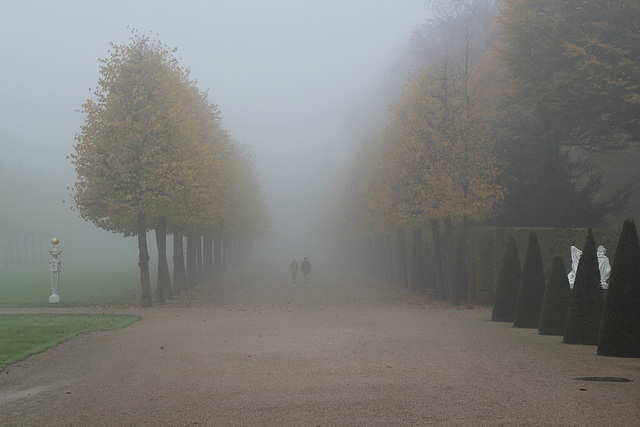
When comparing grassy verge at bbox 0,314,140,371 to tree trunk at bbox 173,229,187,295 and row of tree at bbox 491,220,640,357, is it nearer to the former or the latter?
row of tree at bbox 491,220,640,357

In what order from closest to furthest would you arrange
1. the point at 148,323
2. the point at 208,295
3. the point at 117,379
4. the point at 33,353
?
the point at 117,379, the point at 33,353, the point at 148,323, the point at 208,295

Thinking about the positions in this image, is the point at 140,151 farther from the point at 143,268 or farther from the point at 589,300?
the point at 589,300

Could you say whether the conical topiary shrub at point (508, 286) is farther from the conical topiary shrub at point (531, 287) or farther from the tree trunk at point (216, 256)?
the tree trunk at point (216, 256)

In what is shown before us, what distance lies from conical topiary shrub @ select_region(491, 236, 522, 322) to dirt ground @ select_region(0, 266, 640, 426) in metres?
1.69

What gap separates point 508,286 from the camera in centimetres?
2209

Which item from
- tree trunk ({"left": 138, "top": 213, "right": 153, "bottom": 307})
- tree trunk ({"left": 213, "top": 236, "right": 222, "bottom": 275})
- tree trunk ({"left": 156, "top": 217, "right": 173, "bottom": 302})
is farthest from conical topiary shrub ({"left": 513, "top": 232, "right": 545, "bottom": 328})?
tree trunk ({"left": 213, "top": 236, "right": 222, "bottom": 275})

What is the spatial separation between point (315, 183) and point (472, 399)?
171606mm

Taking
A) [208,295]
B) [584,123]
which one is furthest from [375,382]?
[208,295]

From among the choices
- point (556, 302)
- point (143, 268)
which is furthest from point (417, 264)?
point (556, 302)

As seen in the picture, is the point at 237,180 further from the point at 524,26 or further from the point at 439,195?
the point at 524,26

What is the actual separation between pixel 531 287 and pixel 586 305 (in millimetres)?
4520

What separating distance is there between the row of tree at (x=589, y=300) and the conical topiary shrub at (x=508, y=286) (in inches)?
1.4

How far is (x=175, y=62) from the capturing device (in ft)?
109

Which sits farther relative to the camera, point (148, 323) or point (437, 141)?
point (437, 141)
